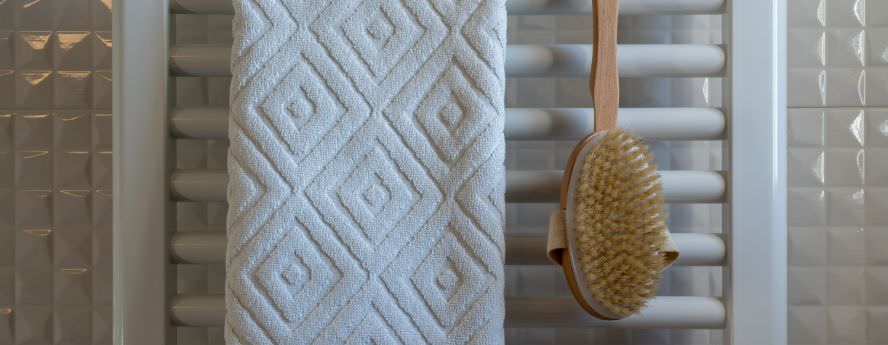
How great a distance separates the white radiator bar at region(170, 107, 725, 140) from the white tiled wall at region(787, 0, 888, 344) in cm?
13

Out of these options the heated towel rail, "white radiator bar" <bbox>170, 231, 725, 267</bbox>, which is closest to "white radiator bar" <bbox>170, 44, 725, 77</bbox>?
the heated towel rail

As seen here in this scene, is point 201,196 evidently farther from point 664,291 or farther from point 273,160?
point 664,291

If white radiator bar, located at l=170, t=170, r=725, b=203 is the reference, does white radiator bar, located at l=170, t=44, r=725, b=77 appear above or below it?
above

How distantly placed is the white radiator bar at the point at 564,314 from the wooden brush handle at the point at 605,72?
13 cm

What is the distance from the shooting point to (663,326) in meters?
0.49

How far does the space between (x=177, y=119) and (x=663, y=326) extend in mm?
358

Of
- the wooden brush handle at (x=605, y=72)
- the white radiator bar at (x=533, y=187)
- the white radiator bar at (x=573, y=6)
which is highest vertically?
the white radiator bar at (x=573, y=6)

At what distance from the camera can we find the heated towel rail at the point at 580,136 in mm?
476

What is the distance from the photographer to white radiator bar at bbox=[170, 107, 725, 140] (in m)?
0.48

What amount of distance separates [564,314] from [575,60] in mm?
171
